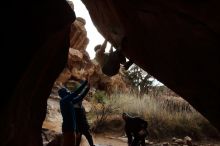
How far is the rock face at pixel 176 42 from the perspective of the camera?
18.4ft

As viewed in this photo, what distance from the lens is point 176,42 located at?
19.9ft

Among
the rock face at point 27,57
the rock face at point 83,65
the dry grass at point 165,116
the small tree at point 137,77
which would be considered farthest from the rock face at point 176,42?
the small tree at point 137,77

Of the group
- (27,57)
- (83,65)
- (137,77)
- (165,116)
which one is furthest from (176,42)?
(137,77)

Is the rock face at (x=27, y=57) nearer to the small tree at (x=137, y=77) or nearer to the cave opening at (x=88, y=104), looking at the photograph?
the cave opening at (x=88, y=104)

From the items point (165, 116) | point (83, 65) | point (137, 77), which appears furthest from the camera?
point (137, 77)

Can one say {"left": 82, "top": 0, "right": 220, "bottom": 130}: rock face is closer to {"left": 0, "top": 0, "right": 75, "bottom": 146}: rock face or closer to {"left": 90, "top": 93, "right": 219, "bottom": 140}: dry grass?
{"left": 0, "top": 0, "right": 75, "bottom": 146}: rock face

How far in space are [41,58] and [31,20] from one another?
3.44 ft

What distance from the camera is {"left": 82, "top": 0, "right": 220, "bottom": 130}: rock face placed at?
5609 mm

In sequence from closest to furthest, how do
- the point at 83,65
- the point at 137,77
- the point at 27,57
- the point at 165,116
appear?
the point at 27,57 < the point at 165,116 < the point at 83,65 < the point at 137,77

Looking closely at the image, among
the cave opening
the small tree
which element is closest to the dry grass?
the cave opening

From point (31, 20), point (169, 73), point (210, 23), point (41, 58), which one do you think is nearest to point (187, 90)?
point (169, 73)

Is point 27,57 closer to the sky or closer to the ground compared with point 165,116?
closer to the sky

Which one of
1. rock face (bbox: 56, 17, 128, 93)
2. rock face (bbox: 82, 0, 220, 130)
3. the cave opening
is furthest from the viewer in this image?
rock face (bbox: 56, 17, 128, 93)

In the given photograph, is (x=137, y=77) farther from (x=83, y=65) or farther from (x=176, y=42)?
(x=176, y=42)
